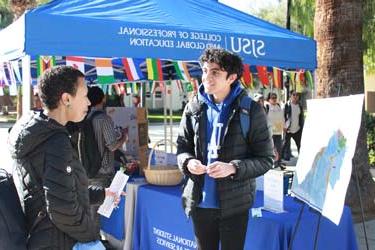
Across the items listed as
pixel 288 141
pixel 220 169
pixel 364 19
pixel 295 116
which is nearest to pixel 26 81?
pixel 220 169

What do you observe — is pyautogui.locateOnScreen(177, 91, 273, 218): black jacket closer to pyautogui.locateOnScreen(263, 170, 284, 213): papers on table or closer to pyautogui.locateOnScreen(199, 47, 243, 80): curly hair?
pyautogui.locateOnScreen(199, 47, 243, 80): curly hair

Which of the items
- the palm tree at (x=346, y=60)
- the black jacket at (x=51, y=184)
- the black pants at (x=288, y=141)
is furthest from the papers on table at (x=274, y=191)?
the black pants at (x=288, y=141)

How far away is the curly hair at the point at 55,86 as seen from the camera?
7.33 ft

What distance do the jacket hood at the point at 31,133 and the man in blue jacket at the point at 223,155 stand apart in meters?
1.05

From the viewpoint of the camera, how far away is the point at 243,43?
491cm

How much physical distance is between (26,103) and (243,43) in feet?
6.87

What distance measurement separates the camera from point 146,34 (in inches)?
175

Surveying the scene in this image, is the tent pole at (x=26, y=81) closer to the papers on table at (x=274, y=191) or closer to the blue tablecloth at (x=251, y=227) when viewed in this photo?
the blue tablecloth at (x=251, y=227)

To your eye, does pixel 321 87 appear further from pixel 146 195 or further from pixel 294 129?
pixel 294 129

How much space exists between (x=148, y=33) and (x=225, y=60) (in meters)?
1.58

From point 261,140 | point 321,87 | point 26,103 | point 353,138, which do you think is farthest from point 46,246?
point 321,87

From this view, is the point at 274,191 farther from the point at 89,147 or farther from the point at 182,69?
the point at 182,69

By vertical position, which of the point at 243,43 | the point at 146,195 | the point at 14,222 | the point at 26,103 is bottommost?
the point at 146,195

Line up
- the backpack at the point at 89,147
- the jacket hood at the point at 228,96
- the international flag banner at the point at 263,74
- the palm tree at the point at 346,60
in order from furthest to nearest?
the palm tree at the point at 346,60
the international flag banner at the point at 263,74
the backpack at the point at 89,147
the jacket hood at the point at 228,96
